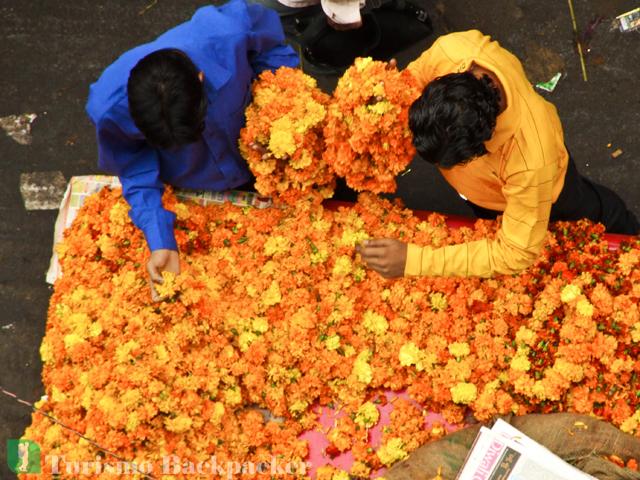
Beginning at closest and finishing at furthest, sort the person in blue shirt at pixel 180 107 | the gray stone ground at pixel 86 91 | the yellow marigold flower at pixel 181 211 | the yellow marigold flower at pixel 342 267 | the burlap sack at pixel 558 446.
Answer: the person in blue shirt at pixel 180 107
the burlap sack at pixel 558 446
the yellow marigold flower at pixel 342 267
the yellow marigold flower at pixel 181 211
the gray stone ground at pixel 86 91

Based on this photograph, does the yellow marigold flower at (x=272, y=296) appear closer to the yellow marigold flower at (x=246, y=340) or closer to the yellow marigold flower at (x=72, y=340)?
the yellow marigold flower at (x=246, y=340)

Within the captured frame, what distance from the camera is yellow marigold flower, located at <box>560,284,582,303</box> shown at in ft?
8.37

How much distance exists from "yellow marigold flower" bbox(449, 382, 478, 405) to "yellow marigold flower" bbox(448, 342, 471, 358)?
0.40 ft

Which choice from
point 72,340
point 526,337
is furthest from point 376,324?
point 72,340

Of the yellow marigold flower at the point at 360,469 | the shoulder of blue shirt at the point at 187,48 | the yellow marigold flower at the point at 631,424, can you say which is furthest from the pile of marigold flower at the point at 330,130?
the yellow marigold flower at the point at 631,424

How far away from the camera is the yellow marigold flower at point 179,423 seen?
2.47 m

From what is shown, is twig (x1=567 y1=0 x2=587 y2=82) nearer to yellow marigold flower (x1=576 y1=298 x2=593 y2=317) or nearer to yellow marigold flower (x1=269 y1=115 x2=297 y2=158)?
yellow marigold flower (x1=576 y1=298 x2=593 y2=317)

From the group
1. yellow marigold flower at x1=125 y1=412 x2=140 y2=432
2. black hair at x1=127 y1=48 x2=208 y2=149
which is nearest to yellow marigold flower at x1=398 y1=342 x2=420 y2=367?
yellow marigold flower at x1=125 y1=412 x2=140 y2=432

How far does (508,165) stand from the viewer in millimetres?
2158

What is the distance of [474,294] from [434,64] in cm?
100

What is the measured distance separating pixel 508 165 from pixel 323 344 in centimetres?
109

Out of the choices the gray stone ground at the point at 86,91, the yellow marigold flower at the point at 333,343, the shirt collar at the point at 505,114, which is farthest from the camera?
the gray stone ground at the point at 86,91

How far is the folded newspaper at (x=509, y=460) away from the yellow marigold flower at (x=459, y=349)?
0.99 feet

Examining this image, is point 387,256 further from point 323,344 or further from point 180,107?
point 180,107
